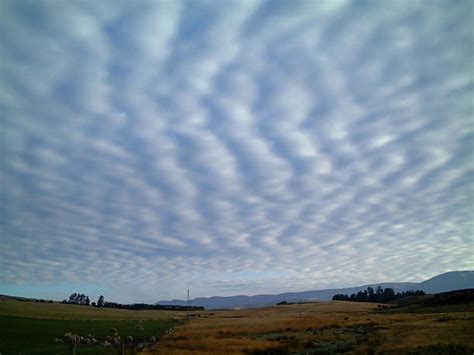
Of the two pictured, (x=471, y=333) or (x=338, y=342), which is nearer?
(x=471, y=333)

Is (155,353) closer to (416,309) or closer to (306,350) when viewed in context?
(306,350)

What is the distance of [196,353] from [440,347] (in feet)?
56.4

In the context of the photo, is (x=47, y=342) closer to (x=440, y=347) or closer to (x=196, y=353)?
(x=196, y=353)

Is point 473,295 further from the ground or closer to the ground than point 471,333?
further from the ground

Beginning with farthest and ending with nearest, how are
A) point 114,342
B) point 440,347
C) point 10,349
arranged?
point 114,342 → point 10,349 → point 440,347

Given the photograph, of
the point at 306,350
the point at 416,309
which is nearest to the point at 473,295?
the point at 416,309

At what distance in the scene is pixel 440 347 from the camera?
2873 centimetres

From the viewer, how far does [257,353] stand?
35062mm

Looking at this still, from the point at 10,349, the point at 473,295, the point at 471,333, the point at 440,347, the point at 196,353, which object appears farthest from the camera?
the point at 473,295

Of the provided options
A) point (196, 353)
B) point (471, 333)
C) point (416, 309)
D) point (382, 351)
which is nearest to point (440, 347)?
point (382, 351)

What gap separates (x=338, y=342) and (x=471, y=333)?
1089cm

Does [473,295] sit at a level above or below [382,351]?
above

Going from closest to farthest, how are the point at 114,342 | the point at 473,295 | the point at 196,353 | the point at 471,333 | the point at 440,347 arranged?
the point at 440,347
the point at 196,353
the point at 471,333
the point at 114,342
the point at 473,295

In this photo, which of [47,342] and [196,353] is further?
[47,342]
